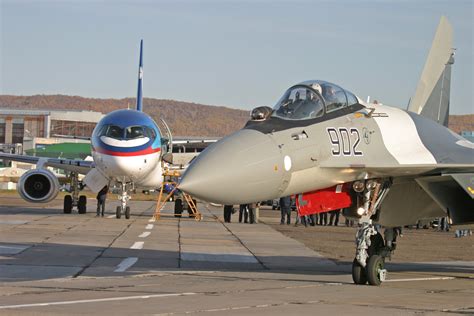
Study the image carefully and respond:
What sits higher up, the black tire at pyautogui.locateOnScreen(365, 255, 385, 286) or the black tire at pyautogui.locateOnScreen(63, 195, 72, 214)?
the black tire at pyautogui.locateOnScreen(63, 195, 72, 214)

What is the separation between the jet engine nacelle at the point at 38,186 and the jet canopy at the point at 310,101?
23235 mm

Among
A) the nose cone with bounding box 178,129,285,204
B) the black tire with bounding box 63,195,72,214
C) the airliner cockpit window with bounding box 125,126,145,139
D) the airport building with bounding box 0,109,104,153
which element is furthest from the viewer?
the airport building with bounding box 0,109,104,153

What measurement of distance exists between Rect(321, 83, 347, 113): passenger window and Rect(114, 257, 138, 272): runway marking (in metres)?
4.54

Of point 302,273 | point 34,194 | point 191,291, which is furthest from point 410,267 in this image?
point 34,194

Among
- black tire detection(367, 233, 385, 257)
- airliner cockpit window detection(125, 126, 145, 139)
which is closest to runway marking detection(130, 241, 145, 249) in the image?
black tire detection(367, 233, 385, 257)

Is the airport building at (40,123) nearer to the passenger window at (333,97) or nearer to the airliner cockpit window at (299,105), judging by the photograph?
the passenger window at (333,97)

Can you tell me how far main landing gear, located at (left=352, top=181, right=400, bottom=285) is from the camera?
1469cm

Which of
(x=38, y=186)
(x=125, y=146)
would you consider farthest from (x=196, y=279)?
(x=38, y=186)

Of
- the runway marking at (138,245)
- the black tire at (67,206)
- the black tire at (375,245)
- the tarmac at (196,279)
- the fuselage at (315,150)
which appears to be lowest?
the tarmac at (196,279)

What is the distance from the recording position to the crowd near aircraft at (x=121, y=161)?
33094 millimetres

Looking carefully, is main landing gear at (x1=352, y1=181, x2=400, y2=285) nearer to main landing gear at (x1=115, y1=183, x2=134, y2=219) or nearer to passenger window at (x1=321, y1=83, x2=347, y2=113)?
passenger window at (x1=321, y1=83, x2=347, y2=113)

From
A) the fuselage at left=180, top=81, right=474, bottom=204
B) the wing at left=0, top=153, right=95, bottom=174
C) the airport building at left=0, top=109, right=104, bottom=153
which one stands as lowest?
the fuselage at left=180, top=81, right=474, bottom=204

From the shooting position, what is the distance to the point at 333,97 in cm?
1544

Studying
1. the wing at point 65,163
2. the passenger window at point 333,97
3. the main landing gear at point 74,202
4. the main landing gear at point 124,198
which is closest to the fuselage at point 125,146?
the main landing gear at point 124,198
